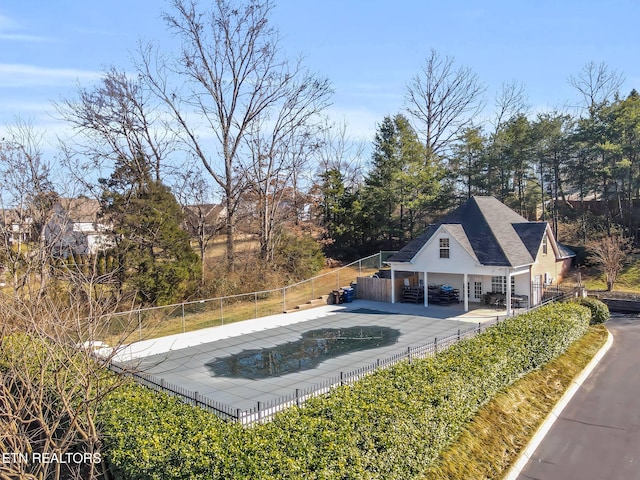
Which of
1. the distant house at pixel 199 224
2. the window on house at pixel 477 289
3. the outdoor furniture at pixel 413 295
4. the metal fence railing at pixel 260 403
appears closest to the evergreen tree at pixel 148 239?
the distant house at pixel 199 224

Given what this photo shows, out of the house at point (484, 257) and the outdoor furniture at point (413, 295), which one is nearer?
the house at point (484, 257)

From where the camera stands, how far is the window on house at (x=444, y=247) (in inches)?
893

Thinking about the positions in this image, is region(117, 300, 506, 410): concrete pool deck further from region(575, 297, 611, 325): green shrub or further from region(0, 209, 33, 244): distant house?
region(0, 209, 33, 244): distant house

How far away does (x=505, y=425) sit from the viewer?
Answer: 11047mm

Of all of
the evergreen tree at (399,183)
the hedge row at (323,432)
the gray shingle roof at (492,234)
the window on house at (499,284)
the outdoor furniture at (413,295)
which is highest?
the evergreen tree at (399,183)

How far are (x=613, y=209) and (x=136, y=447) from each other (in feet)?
123

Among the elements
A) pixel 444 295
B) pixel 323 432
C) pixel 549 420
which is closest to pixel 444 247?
pixel 444 295

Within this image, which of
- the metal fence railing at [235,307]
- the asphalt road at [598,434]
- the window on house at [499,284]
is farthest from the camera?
the window on house at [499,284]

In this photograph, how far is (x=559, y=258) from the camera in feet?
89.4

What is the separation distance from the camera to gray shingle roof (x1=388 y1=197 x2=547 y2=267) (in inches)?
863

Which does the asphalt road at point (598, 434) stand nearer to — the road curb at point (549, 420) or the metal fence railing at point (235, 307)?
the road curb at point (549, 420)

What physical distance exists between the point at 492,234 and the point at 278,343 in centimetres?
1260

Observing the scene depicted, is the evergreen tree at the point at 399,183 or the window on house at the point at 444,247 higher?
the evergreen tree at the point at 399,183

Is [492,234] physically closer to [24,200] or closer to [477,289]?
[477,289]
